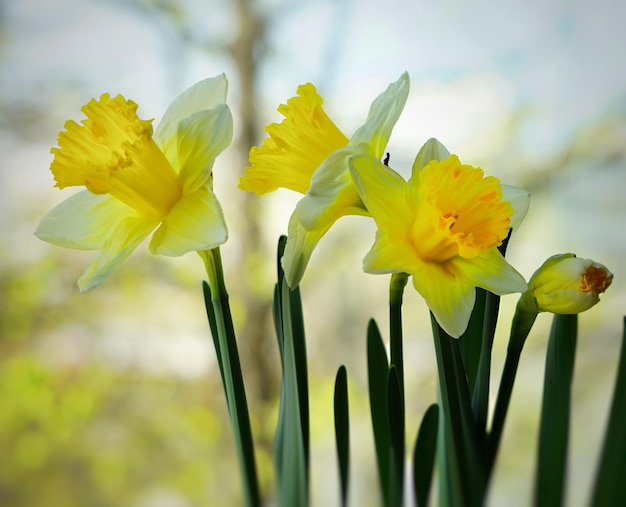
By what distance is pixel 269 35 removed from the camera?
182 cm

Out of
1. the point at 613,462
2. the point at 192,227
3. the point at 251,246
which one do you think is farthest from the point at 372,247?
the point at 251,246

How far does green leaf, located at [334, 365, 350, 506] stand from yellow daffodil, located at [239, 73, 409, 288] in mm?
116

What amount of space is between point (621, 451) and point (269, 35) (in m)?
1.52

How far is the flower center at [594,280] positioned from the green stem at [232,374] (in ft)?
0.79

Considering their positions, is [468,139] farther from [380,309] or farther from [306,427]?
[306,427]

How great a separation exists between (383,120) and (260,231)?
1426 millimetres

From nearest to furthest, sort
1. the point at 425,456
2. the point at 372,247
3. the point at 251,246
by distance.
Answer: the point at 372,247 < the point at 425,456 < the point at 251,246

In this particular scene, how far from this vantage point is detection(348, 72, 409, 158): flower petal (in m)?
0.46

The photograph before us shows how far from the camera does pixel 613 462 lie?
53cm

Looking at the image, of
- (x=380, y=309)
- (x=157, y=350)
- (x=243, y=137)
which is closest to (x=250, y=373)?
(x=157, y=350)

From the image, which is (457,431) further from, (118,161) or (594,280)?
(118,161)

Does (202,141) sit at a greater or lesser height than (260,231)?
lesser

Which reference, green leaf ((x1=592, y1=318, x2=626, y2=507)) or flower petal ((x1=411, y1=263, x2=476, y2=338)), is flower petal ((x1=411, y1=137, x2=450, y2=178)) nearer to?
flower petal ((x1=411, y1=263, x2=476, y2=338))

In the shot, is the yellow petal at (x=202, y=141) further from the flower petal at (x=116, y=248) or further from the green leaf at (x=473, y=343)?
the green leaf at (x=473, y=343)
